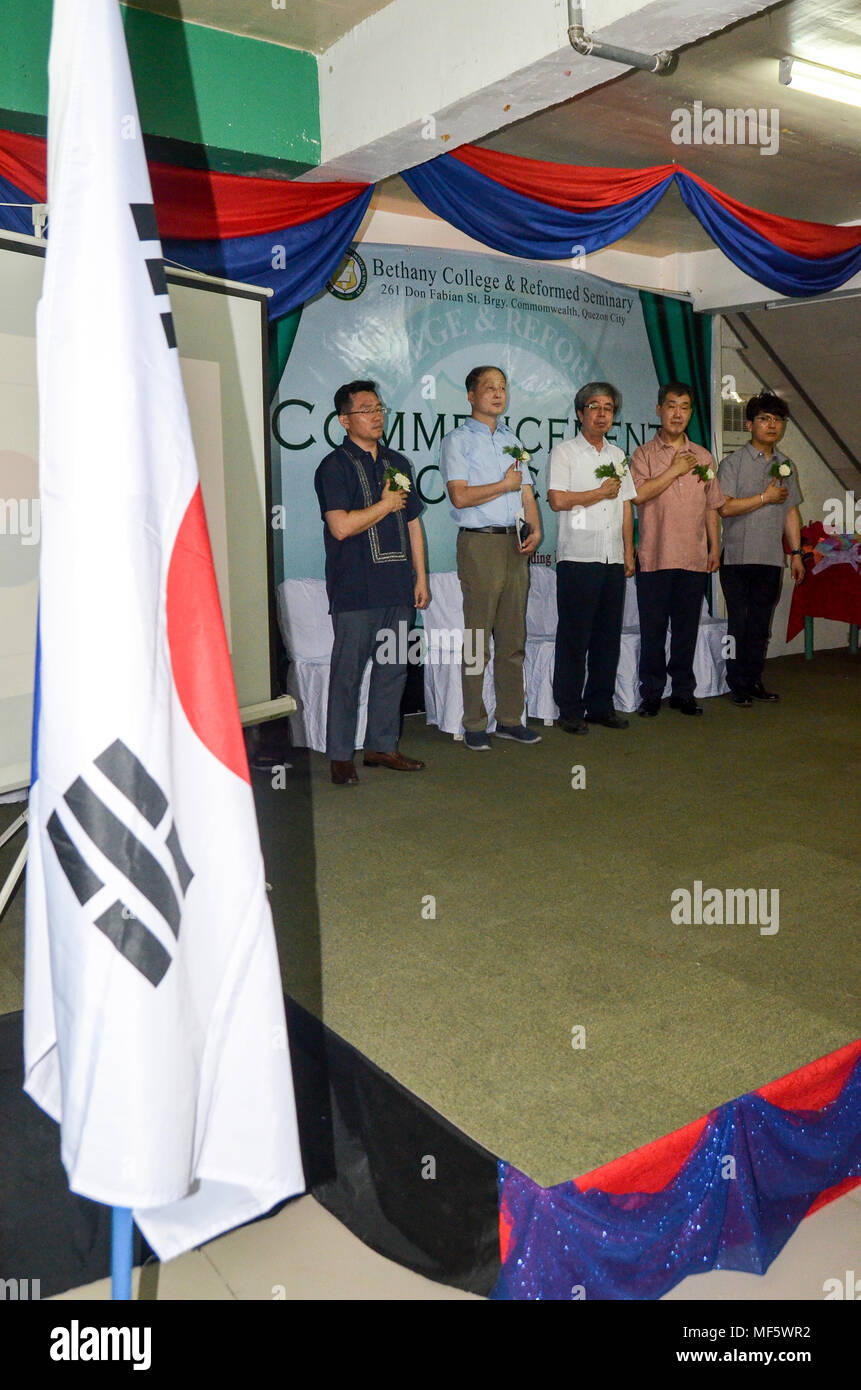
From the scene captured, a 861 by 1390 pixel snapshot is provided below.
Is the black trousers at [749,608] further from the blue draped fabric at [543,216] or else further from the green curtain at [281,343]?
the green curtain at [281,343]

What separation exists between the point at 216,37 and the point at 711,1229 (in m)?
3.66

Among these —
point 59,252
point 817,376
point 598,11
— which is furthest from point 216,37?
point 817,376

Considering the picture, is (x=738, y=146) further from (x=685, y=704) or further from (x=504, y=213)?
(x=685, y=704)

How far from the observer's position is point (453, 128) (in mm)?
3449

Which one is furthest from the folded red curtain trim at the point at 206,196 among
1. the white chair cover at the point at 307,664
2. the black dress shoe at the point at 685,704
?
the black dress shoe at the point at 685,704

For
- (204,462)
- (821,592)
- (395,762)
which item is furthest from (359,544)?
(821,592)

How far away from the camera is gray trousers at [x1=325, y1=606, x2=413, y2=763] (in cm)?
402

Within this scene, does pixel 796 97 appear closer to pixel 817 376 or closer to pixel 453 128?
pixel 453 128

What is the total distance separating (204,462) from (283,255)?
1.18m

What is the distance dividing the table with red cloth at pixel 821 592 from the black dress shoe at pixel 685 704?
1735 mm

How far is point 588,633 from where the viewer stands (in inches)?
191

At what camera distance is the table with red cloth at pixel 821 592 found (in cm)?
664

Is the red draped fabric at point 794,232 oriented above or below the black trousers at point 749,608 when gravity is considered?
above

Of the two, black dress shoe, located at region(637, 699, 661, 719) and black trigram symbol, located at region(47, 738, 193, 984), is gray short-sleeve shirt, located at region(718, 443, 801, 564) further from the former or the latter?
black trigram symbol, located at region(47, 738, 193, 984)
